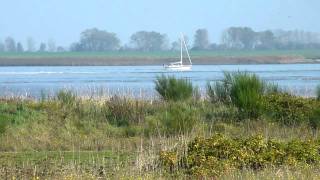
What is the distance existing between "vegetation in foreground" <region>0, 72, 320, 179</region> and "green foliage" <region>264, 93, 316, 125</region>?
3 cm

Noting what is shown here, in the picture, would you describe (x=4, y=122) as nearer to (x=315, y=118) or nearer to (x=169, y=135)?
(x=169, y=135)

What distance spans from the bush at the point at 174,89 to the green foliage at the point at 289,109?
423 cm

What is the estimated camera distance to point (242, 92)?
2397 centimetres

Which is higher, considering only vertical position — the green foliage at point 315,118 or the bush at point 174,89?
the bush at point 174,89

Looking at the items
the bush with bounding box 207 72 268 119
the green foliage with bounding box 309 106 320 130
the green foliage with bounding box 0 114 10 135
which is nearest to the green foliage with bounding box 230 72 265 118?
the bush with bounding box 207 72 268 119

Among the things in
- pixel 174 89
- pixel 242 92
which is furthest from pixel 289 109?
pixel 174 89

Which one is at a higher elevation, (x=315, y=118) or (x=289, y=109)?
(x=289, y=109)

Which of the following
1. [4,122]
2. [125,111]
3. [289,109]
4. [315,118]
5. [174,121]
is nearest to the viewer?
[174,121]

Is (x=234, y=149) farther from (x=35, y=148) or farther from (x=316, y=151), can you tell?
(x=35, y=148)

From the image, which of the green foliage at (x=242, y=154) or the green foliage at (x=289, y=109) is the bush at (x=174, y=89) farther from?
the green foliage at (x=242, y=154)

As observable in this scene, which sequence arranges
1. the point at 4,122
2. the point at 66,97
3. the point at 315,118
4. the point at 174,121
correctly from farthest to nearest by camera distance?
the point at 66,97
the point at 315,118
the point at 4,122
the point at 174,121

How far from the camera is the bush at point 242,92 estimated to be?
75.6 ft

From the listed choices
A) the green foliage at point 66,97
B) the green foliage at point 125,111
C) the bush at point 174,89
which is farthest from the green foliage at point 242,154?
the bush at point 174,89

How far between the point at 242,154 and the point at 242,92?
9.86 m
